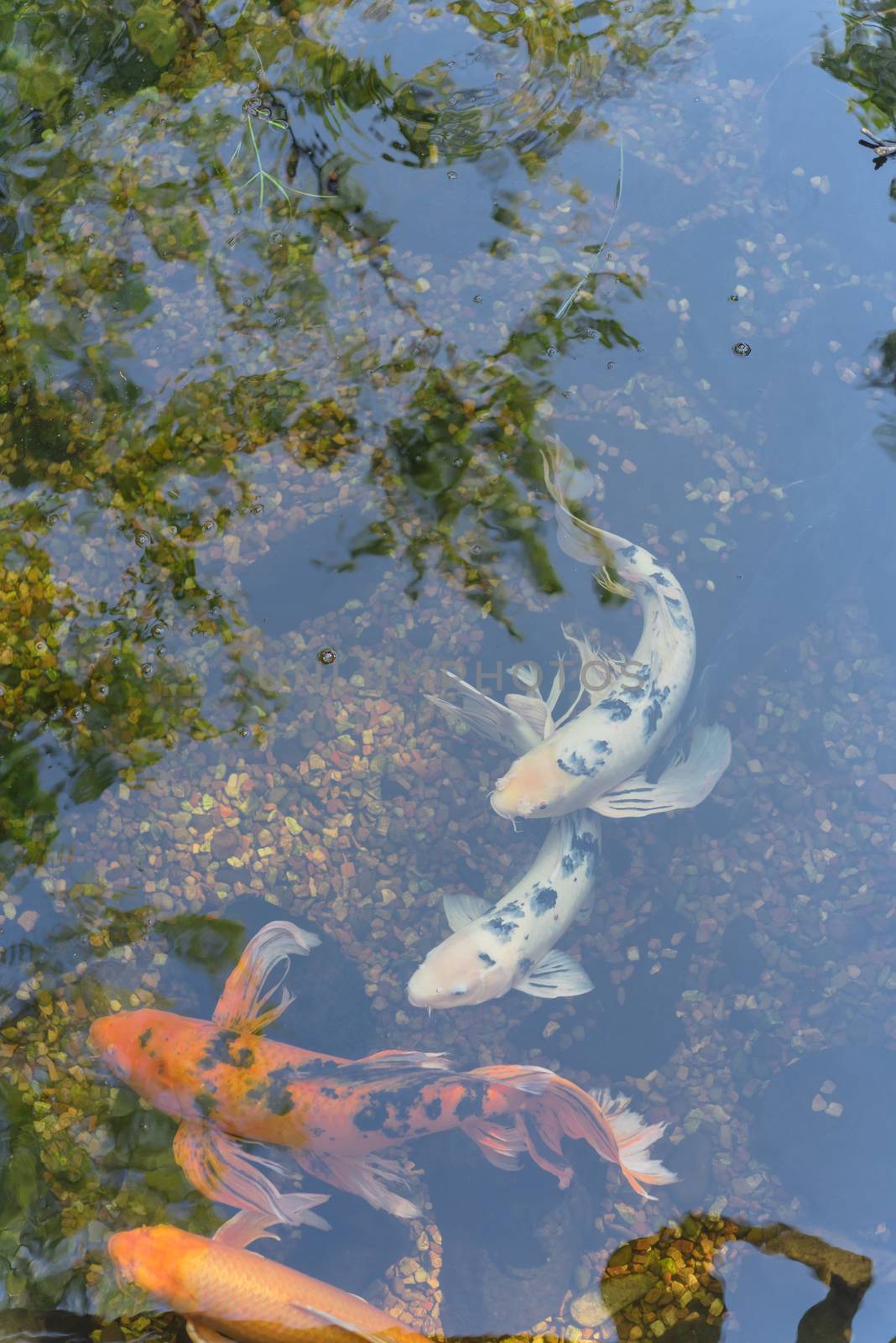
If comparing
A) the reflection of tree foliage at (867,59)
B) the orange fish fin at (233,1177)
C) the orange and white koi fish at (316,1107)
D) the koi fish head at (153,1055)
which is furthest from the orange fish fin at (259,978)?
the reflection of tree foliage at (867,59)

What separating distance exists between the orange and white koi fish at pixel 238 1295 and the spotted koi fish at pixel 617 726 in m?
2.05

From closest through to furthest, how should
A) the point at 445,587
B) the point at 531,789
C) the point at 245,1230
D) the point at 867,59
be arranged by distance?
the point at 245,1230 < the point at 531,789 < the point at 445,587 < the point at 867,59

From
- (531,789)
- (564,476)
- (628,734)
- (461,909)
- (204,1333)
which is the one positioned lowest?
(204,1333)

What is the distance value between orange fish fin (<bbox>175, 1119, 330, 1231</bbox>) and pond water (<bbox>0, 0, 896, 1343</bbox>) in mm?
68

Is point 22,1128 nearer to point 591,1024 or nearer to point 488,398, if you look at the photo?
point 591,1024

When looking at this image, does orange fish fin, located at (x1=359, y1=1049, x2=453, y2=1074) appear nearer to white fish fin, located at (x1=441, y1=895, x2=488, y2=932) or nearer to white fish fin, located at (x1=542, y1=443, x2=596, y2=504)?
white fish fin, located at (x1=441, y1=895, x2=488, y2=932)

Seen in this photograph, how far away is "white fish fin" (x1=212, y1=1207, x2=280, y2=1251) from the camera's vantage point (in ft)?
11.8

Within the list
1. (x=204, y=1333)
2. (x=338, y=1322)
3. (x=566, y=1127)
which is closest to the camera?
(x=338, y=1322)

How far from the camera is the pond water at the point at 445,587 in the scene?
382 cm

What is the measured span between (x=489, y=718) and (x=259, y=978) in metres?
1.58

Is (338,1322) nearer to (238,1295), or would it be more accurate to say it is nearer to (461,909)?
(238,1295)

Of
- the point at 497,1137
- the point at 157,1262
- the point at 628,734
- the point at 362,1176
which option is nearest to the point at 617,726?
the point at 628,734

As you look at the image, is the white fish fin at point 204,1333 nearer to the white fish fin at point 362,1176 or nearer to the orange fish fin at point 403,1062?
the white fish fin at point 362,1176

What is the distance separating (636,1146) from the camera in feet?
12.8
